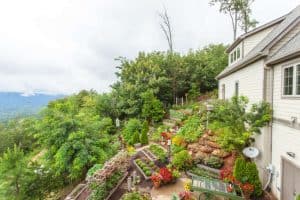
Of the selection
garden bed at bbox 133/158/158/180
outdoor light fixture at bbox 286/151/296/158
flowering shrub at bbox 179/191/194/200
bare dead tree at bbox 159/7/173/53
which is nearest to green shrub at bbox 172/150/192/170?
garden bed at bbox 133/158/158/180

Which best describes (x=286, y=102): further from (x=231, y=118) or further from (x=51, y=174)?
(x=51, y=174)

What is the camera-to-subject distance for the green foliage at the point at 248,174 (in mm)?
8000

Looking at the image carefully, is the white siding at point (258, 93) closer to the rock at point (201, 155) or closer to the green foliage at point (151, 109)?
the rock at point (201, 155)

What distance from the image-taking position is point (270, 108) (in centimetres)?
825

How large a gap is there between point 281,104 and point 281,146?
1.51 meters

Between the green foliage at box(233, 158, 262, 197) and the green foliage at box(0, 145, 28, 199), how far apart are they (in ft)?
31.0

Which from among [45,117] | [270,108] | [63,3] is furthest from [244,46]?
[63,3]

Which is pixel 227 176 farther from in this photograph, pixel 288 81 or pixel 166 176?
pixel 288 81

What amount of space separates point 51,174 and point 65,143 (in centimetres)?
173

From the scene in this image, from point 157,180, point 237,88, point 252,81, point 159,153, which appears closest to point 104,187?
point 157,180

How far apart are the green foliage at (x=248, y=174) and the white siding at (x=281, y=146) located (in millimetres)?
649

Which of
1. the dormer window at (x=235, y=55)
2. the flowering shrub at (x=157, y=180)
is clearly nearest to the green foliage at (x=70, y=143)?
the flowering shrub at (x=157, y=180)

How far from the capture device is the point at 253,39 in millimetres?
12945

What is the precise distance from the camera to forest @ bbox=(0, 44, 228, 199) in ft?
32.9
